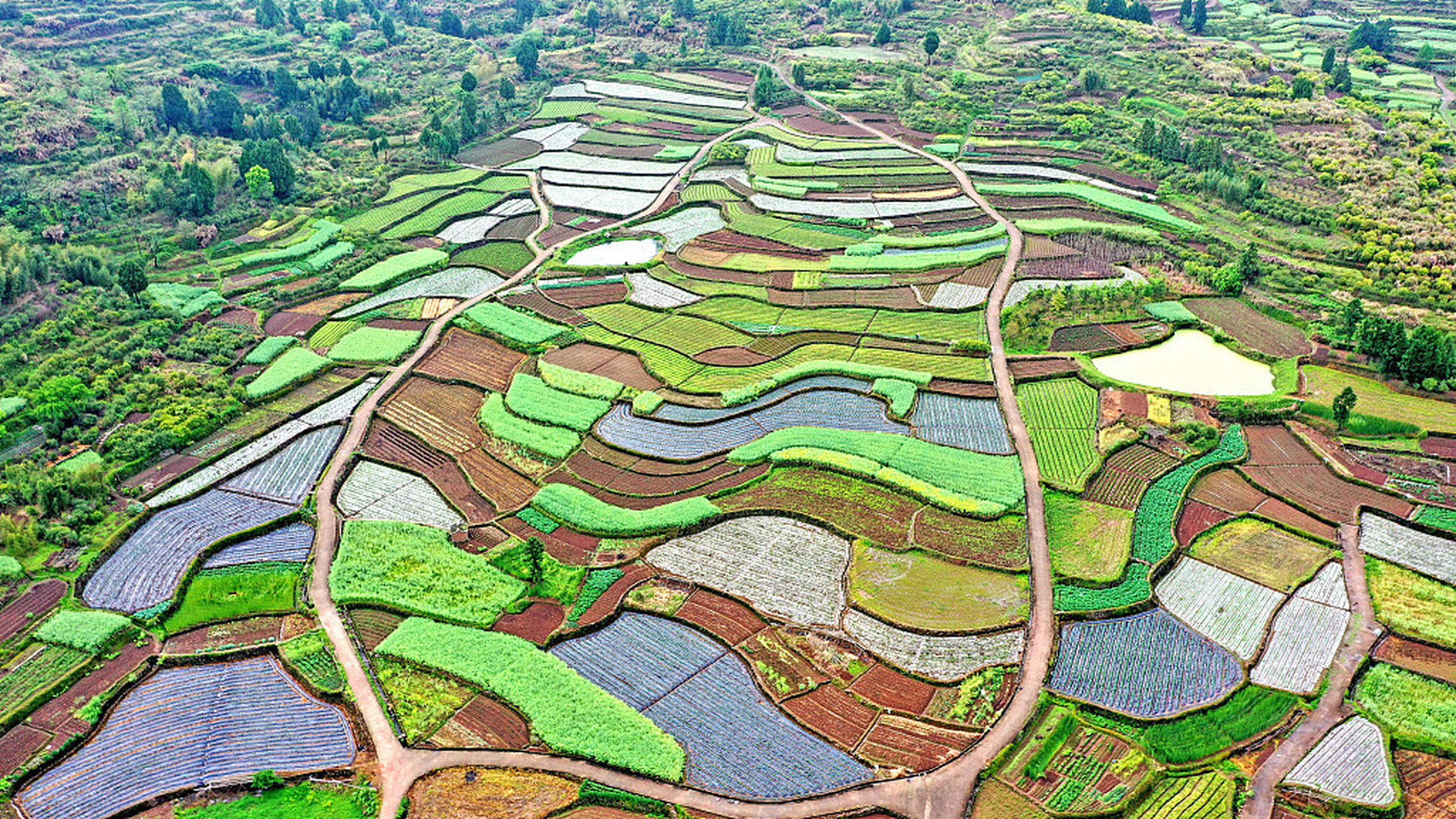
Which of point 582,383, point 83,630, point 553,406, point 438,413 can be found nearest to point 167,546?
point 83,630

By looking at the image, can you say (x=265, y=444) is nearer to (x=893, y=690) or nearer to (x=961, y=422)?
(x=893, y=690)

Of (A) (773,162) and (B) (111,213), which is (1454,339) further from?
(B) (111,213)

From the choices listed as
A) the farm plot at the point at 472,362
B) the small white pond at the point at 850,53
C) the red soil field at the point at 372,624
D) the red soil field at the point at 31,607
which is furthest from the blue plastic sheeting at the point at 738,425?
the small white pond at the point at 850,53

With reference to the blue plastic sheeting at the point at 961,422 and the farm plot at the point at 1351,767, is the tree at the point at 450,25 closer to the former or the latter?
the blue plastic sheeting at the point at 961,422

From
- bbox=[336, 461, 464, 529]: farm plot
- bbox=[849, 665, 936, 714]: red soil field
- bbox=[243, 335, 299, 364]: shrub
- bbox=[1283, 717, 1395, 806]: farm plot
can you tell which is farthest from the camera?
bbox=[243, 335, 299, 364]: shrub

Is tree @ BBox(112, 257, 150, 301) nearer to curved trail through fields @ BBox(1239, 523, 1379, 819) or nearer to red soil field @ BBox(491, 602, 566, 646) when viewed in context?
red soil field @ BBox(491, 602, 566, 646)

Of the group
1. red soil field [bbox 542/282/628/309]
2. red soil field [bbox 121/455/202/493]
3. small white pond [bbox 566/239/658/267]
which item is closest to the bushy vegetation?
red soil field [bbox 121/455/202/493]
